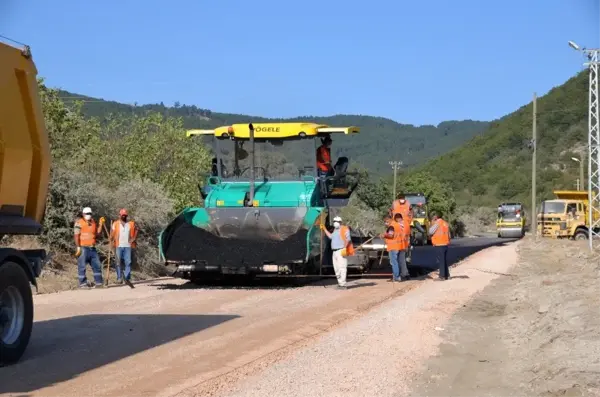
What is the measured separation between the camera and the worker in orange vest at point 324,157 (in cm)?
1830

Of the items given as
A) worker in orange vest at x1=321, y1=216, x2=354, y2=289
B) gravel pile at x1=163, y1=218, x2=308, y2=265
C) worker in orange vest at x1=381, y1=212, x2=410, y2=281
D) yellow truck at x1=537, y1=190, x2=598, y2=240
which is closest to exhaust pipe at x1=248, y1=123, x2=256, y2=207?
gravel pile at x1=163, y1=218, x2=308, y2=265

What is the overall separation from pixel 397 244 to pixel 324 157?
8.10ft

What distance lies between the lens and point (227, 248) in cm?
1658

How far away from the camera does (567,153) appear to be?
95500 millimetres

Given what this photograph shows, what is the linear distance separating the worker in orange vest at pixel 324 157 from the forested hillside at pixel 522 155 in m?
72.8

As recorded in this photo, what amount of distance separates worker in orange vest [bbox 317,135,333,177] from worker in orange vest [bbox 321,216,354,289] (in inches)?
57.7

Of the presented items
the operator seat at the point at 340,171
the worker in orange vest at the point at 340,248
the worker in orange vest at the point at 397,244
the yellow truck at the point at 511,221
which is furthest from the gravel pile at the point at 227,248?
the yellow truck at the point at 511,221

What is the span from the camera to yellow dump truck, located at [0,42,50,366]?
8.76m

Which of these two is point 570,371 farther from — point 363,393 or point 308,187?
point 308,187

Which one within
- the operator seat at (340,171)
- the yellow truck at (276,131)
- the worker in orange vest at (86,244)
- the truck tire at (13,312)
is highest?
the yellow truck at (276,131)

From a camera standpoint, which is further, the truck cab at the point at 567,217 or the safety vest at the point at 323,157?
the truck cab at the point at 567,217

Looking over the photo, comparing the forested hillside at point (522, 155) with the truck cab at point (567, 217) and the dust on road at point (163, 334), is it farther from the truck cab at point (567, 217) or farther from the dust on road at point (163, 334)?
the dust on road at point (163, 334)

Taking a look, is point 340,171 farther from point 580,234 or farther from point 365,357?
point 580,234

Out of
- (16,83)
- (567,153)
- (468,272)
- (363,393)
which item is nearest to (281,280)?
(468,272)
